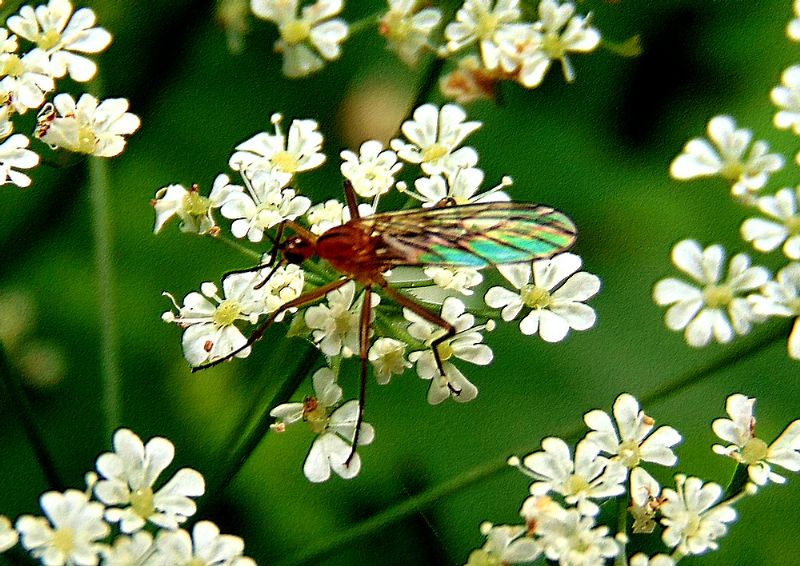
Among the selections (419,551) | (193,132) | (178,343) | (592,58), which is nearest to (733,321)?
(419,551)

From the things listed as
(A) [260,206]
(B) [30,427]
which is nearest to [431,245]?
(A) [260,206]

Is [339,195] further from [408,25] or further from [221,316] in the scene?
[221,316]

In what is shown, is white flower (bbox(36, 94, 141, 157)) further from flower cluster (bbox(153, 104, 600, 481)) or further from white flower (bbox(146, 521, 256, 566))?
white flower (bbox(146, 521, 256, 566))

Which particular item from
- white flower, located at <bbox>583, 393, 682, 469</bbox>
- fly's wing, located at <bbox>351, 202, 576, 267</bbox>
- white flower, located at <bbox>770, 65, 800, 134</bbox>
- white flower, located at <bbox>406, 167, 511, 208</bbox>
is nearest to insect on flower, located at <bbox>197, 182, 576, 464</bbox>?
fly's wing, located at <bbox>351, 202, 576, 267</bbox>

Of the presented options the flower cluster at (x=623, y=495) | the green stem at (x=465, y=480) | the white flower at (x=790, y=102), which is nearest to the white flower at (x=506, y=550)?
the flower cluster at (x=623, y=495)

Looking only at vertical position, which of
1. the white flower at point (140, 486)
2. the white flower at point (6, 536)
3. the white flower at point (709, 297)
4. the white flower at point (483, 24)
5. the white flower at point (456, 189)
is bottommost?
the white flower at point (709, 297)

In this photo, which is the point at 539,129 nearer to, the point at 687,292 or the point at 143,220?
the point at 687,292

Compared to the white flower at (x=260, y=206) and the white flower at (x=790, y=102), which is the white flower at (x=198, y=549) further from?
the white flower at (x=790, y=102)
